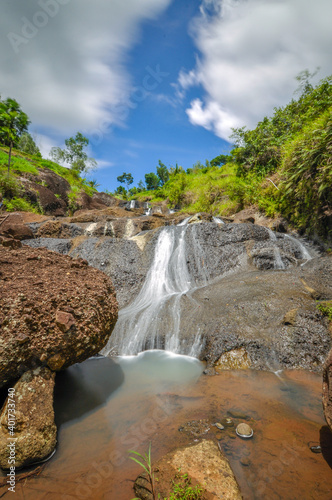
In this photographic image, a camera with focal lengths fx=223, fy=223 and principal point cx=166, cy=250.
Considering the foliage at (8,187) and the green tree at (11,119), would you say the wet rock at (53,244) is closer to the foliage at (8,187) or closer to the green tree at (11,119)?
the foliage at (8,187)

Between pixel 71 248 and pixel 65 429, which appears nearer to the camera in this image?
pixel 65 429

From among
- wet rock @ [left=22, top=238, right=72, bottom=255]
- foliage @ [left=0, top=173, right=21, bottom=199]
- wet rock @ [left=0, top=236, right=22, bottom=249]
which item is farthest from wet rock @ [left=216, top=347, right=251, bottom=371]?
foliage @ [left=0, top=173, right=21, bottom=199]

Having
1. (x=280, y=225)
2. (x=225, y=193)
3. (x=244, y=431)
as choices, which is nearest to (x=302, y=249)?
(x=280, y=225)

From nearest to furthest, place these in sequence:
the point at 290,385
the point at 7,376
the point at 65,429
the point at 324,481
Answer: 1. the point at 324,481
2. the point at 7,376
3. the point at 65,429
4. the point at 290,385

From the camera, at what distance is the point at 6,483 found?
6.41ft

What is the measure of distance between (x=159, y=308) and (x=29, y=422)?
4.62 m

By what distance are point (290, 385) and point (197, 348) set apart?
6.42 ft

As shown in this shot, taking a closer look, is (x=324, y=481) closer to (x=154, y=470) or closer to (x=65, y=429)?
(x=154, y=470)

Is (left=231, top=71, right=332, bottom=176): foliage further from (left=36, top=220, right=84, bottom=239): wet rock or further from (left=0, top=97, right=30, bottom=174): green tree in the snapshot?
(left=0, top=97, right=30, bottom=174): green tree

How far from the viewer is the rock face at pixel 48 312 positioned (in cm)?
240

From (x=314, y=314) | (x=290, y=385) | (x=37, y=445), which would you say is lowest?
(x=290, y=385)

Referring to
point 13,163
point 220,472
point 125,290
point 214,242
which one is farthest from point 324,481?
point 13,163

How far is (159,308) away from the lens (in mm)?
6672

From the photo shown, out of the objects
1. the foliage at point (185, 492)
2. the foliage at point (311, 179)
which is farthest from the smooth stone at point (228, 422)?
the foliage at point (311, 179)
